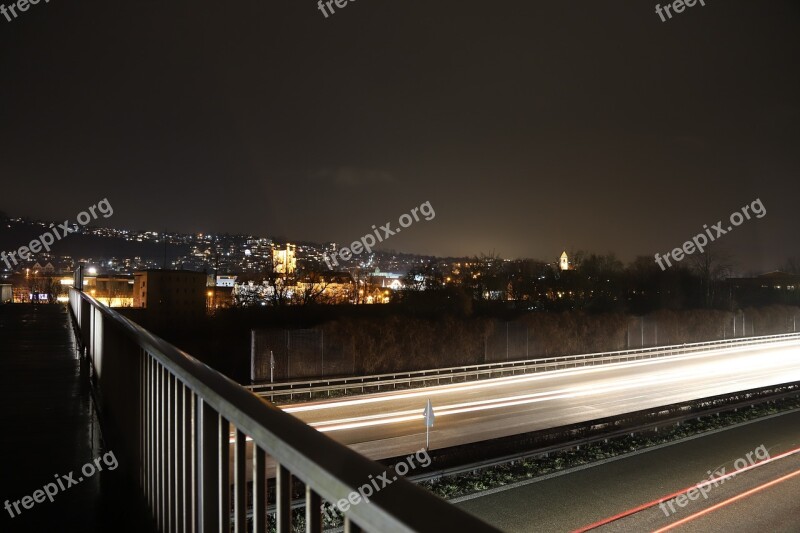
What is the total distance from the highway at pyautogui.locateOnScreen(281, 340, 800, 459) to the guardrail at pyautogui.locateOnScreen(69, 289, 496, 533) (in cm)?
1227

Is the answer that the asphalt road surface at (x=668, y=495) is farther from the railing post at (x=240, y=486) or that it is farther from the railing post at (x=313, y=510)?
the railing post at (x=313, y=510)

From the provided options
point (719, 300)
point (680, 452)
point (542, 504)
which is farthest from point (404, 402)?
point (719, 300)

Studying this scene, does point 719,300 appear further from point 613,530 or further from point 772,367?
point 613,530

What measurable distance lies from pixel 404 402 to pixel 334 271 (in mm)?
32997

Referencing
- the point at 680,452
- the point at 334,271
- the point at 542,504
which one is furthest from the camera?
the point at 334,271

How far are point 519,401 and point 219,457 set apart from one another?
2339 cm

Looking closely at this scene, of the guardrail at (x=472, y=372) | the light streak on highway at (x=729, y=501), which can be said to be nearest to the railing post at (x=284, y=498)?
the light streak on highway at (x=729, y=501)

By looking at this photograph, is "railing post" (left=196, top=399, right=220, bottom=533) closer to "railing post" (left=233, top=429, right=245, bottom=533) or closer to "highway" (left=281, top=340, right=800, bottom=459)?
"railing post" (left=233, top=429, right=245, bottom=533)

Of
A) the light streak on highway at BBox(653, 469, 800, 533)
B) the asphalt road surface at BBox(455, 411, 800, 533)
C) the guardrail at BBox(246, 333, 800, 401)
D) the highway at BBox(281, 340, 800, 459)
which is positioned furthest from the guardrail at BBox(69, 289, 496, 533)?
the guardrail at BBox(246, 333, 800, 401)

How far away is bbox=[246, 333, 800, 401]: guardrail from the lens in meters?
24.3

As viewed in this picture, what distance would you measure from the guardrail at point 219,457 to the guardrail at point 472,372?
63.0 feet

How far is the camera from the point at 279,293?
51.2 meters

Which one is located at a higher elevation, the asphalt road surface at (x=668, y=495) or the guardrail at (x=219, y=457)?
the guardrail at (x=219, y=457)

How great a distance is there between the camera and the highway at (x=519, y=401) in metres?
18.4
